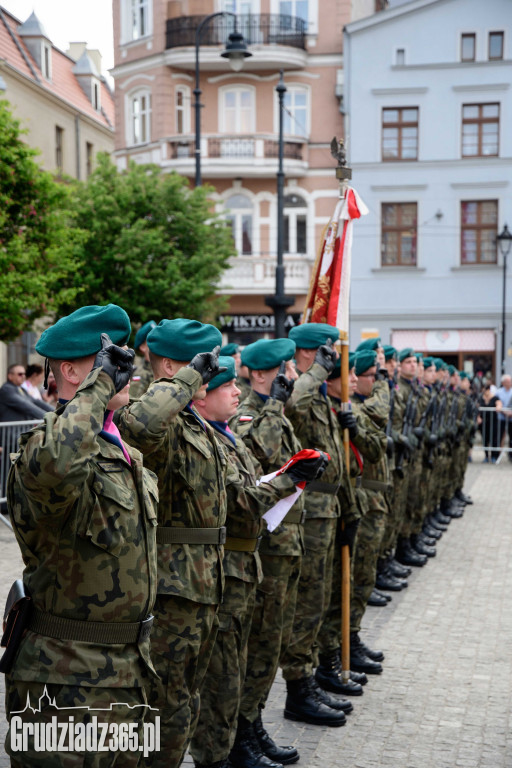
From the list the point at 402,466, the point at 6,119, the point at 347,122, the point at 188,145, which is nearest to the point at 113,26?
the point at 188,145

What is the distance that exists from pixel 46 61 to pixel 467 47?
15069mm

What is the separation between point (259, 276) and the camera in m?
33.4

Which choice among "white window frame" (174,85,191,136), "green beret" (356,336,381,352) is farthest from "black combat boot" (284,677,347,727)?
"white window frame" (174,85,191,136)

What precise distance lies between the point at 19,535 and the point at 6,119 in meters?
13.0

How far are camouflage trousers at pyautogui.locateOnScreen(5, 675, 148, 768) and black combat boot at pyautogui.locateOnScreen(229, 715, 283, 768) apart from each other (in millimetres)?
1942

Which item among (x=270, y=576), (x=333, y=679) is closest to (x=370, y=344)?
(x=333, y=679)

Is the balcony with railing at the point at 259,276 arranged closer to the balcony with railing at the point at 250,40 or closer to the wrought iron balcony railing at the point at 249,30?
the balcony with railing at the point at 250,40

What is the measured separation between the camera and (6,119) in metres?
15.2

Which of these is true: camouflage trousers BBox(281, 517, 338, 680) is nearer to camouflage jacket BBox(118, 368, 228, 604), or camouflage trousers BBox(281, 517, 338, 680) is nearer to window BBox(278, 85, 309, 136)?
camouflage jacket BBox(118, 368, 228, 604)

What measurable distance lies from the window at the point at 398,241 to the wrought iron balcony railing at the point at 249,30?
6928 millimetres

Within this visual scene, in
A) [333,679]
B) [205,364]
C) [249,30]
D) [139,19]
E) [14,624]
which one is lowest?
[333,679]

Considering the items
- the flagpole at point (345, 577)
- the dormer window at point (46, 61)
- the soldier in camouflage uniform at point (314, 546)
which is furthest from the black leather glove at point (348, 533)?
the dormer window at point (46, 61)

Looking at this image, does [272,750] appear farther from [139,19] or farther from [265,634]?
[139,19]

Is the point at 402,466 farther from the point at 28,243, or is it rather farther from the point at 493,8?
the point at 493,8
